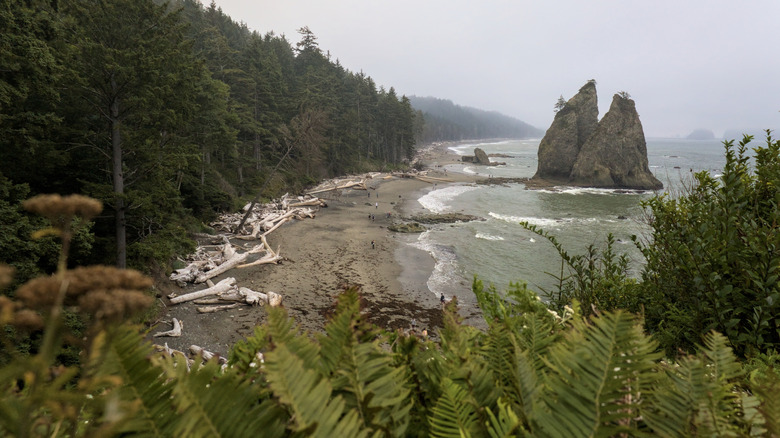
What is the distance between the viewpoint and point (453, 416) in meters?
1.17

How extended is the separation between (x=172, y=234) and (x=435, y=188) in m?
45.9

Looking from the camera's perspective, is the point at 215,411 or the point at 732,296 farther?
the point at 732,296

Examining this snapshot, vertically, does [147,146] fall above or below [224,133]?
below

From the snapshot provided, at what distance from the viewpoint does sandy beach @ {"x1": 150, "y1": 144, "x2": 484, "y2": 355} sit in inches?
536

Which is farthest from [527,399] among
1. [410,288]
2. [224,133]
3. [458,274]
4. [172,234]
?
[224,133]

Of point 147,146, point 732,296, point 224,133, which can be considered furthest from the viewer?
point 224,133

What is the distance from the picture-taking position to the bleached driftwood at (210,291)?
14.7 metres

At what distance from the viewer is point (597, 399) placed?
3.42ft

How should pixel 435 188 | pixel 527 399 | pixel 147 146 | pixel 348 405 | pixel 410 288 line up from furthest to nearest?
1. pixel 435 188
2. pixel 410 288
3. pixel 147 146
4. pixel 527 399
5. pixel 348 405

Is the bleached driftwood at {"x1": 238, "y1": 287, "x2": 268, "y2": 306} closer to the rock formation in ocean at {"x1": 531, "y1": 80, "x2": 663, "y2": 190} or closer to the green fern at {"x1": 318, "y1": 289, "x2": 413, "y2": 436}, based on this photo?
the green fern at {"x1": 318, "y1": 289, "x2": 413, "y2": 436}

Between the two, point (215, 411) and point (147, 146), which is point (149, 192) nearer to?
point (147, 146)

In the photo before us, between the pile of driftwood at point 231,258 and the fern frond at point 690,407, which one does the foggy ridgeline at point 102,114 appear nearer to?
the pile of driftwood at point 231,258

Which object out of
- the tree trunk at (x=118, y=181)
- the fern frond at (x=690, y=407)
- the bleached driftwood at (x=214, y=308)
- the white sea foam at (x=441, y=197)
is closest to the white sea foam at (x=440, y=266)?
the bleached driftwood at (x=214, y=308)

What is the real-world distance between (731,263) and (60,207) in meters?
5.64
